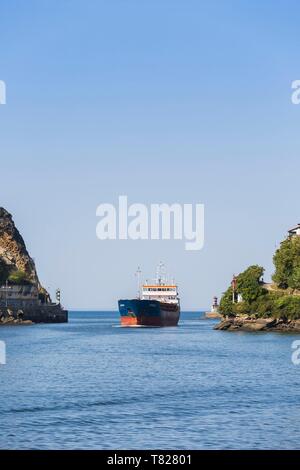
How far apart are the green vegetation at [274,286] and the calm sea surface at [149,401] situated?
69379 mm

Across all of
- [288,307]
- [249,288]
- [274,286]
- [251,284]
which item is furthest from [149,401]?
[274,286]

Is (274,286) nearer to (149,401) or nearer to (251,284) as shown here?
(251,284)

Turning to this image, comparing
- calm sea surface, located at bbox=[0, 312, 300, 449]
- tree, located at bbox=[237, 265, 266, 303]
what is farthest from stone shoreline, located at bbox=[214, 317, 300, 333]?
calm sea surface, located at bbox=[0, 312, 300, 449]

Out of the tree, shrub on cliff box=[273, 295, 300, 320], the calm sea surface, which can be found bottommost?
the calm sea surface

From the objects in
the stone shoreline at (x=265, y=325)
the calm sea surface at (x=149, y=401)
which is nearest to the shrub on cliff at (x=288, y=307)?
the stone shoreline at (x=265, y=325)

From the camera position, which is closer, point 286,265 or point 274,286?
point 286,265

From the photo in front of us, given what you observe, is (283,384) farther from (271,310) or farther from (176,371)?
(271,310)

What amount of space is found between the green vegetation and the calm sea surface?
228 ft

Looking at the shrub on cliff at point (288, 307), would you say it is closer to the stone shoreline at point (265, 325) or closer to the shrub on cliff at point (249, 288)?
the stone shoreline at point (265, 325)

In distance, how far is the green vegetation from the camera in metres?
181

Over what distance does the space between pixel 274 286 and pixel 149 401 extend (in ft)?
444

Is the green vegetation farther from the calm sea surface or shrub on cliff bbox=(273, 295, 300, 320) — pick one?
the calm sea surface

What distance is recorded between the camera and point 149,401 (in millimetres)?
63188
